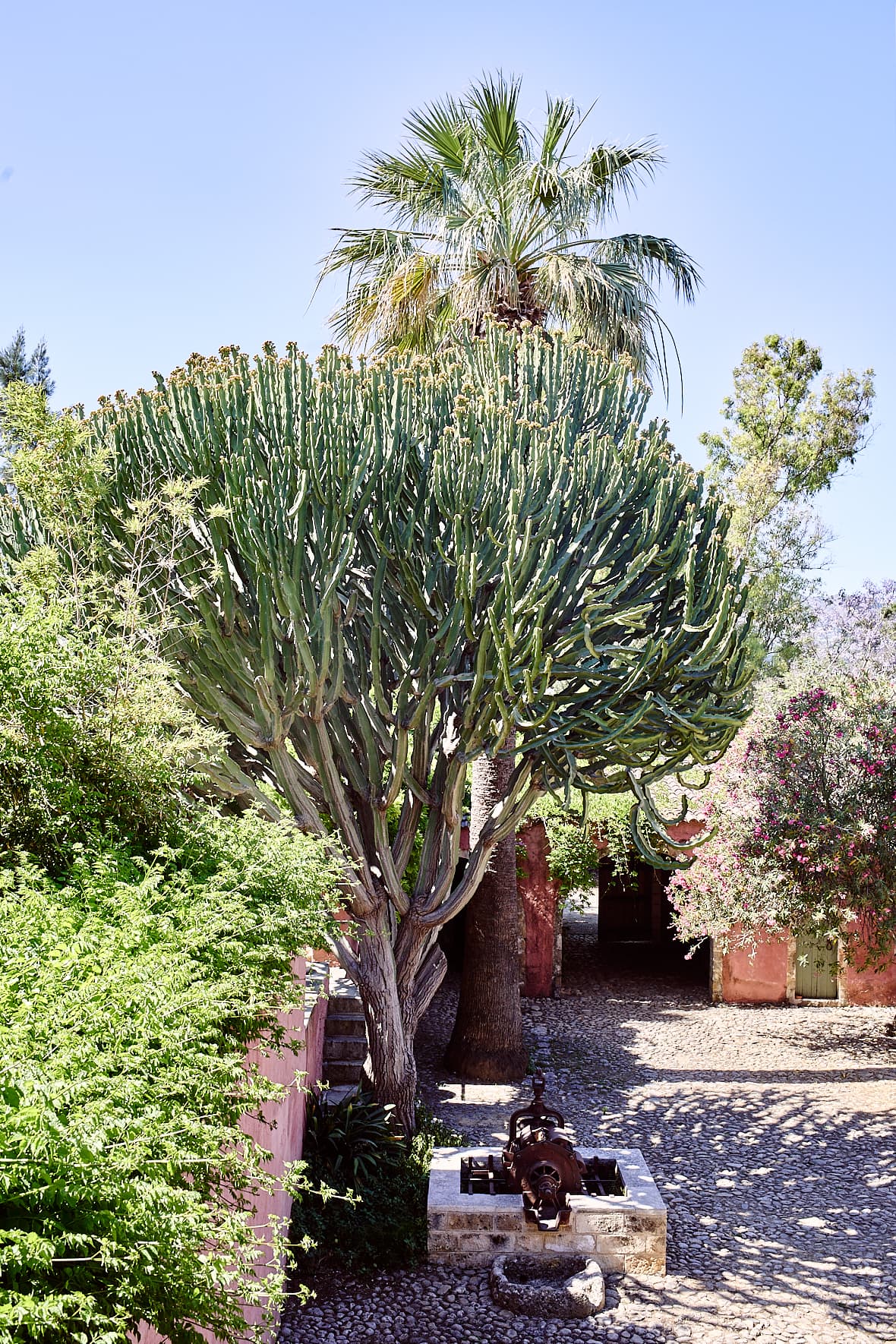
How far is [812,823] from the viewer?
10.8 meters

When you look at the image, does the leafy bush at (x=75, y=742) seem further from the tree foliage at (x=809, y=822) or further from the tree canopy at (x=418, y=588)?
the tree foliage at (x=809, y=822)

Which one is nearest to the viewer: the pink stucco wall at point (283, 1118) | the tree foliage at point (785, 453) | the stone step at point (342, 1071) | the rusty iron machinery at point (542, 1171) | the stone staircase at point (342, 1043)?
the pink stucco wall at point (283, 1118)

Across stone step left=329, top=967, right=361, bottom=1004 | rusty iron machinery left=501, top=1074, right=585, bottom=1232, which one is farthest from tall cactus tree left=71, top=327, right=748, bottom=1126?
stone step left=329, top=967, right=361, bottom=1004

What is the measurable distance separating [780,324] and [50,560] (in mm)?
23069

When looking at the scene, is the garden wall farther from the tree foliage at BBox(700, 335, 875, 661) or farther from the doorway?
the tree foliage at BBox(700, 335, 875, 661)

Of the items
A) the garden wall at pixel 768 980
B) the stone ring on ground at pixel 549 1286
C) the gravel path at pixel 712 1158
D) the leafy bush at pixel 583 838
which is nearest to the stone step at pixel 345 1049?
the gravel path at pixel 712 1158

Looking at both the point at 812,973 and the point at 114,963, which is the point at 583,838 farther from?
the point at 114,963

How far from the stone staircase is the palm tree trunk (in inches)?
46.2

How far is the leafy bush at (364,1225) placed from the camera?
21.8 feet

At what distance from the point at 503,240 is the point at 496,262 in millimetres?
241

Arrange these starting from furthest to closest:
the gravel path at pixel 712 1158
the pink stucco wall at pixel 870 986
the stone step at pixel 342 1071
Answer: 1. the pink stucco wall at pixel 870 986
2. the stone step at pixel 342 1071
3. the gravel path at pixel 712 1158

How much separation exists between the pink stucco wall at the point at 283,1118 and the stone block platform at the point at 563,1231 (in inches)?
43.3

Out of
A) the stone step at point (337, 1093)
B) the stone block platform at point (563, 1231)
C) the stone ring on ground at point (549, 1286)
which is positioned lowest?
the stone ring on ground at point (549, 1286)

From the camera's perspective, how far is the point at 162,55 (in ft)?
24.9
